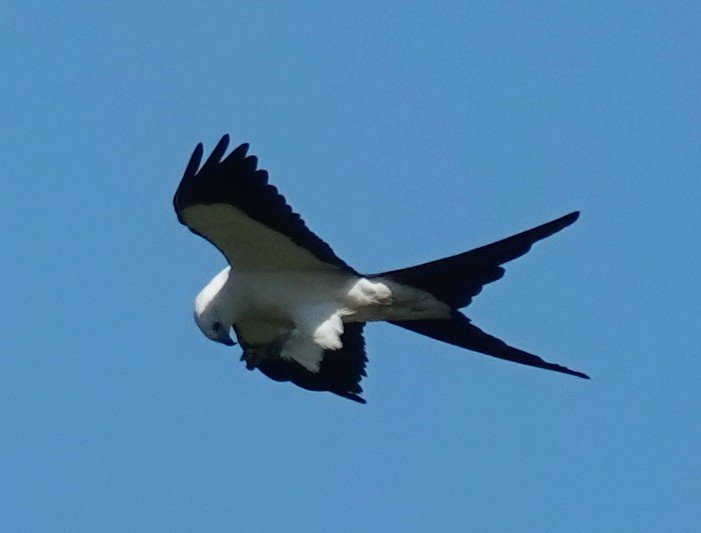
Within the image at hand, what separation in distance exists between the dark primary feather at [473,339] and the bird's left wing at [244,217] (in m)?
0.59

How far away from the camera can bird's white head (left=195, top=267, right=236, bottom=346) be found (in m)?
11.8

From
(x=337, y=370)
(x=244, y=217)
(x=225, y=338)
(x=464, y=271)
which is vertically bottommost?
(x=225, y=338)

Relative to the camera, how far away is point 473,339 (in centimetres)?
1147

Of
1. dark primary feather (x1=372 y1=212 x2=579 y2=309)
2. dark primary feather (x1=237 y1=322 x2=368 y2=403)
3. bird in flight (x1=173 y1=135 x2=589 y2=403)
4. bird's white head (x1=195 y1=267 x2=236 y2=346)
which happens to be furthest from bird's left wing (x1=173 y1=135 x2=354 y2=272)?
dark primary feather (x1=237 y1=322 x2=368 y2=403)

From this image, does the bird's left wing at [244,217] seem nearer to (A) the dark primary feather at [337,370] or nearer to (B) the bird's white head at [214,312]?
(B) the bird's white head at [214,312]

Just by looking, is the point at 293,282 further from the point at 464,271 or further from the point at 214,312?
the point at 464,271

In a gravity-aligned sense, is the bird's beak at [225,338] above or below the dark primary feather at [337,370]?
below

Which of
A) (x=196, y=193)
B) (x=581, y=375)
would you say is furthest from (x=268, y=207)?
(x=581, y=375)

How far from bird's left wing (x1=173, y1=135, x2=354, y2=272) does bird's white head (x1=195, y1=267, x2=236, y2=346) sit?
9.4 inches

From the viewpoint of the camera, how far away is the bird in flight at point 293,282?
10914 millimetres

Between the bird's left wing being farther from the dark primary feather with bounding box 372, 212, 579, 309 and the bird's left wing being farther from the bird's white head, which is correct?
the dark primary feather with bounding box 372, 212, 579, 309

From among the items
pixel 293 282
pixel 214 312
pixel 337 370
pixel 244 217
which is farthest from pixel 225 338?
pixel 244 217

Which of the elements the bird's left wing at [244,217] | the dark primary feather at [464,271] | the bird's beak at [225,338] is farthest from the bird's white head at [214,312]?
the dark primary feather at [464,271]

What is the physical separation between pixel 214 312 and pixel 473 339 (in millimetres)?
1509
